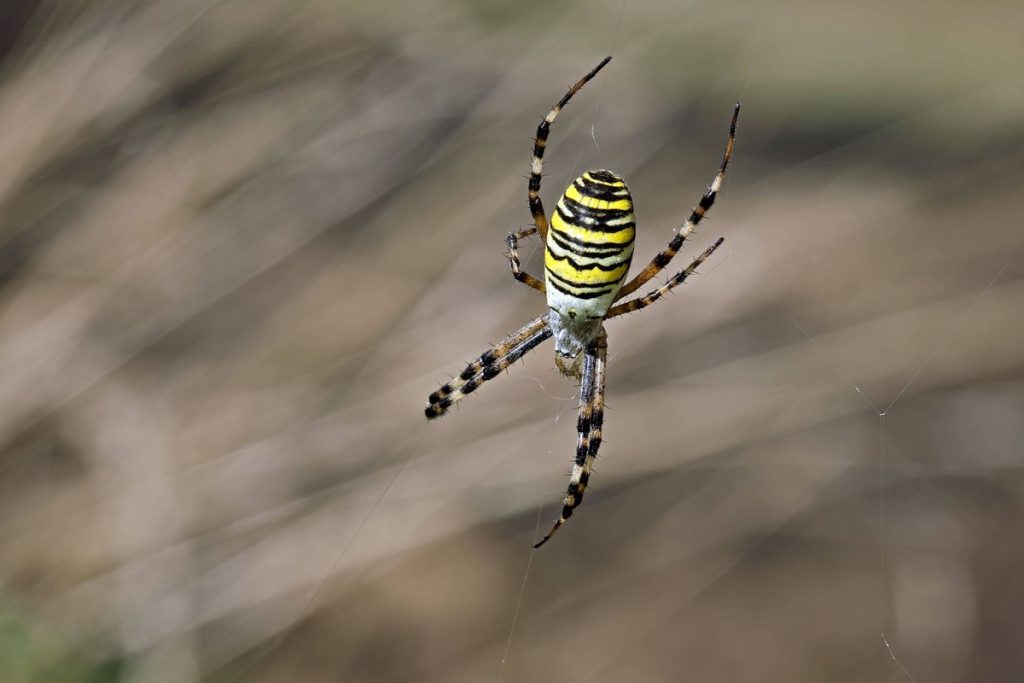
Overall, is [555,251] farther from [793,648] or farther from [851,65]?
[851,65]

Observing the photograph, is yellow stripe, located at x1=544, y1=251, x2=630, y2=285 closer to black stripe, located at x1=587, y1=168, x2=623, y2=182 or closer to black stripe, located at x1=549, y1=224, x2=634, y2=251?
black stripe, located at x1=549, y1=224, x2=634, y2=251

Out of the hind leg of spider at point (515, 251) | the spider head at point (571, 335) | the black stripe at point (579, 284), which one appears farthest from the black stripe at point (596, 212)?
the spider head at point (571, 335)

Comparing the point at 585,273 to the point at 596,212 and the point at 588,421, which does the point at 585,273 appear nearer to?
the point at 596,212


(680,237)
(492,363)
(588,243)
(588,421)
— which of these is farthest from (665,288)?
(492,363)

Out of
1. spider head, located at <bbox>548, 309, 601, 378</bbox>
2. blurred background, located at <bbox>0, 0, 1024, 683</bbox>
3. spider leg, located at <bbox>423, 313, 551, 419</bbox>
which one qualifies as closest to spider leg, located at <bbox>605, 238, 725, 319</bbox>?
spider head, located at <bbox>548, 309, 601, 378</bbox>

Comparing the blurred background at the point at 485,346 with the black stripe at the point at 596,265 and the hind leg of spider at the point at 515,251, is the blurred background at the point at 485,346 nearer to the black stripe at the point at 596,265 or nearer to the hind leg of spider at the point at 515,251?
the hind leg of spider at the point at 515,251

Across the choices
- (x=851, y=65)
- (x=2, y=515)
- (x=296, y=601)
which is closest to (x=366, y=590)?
(x=296, y=601)
